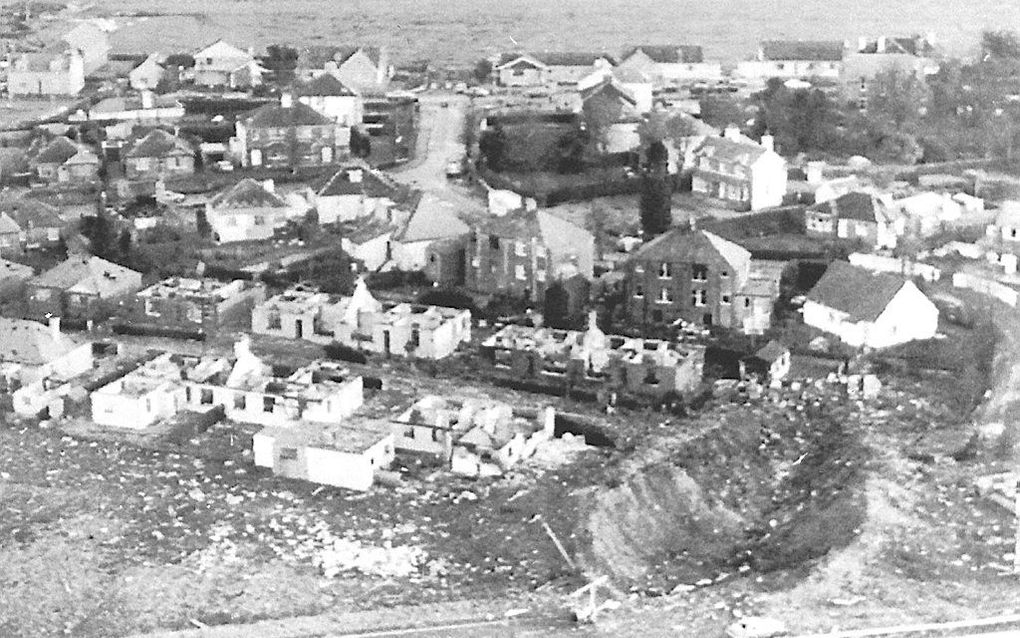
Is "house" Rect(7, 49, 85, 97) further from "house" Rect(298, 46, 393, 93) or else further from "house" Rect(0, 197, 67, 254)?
"house" Rect(0, 197, 67, 254)

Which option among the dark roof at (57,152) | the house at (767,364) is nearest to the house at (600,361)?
the house at (767,364)

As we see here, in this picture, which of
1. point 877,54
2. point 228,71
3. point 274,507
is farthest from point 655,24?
point 274,507

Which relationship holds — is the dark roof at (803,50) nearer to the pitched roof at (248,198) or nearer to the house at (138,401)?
the pitched roof at (248,198)

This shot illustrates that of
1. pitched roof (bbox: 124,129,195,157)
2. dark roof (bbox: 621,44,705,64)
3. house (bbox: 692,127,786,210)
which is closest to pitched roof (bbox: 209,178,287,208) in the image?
pitched roof (bbox: 124,129,195,157)

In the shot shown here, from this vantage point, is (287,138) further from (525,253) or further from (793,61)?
(793,61)

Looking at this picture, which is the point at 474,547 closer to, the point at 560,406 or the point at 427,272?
the point at 560,406
